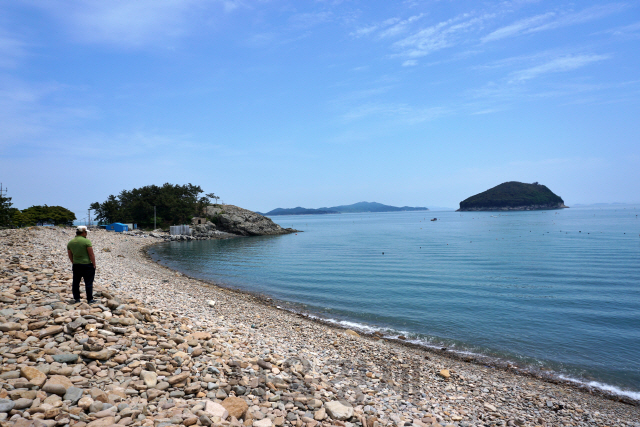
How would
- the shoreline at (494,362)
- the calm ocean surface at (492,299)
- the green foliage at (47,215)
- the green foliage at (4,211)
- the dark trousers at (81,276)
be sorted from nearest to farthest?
the dark trousers at (81,276) → the shoreline at (494,362) → the calm ocean surface at (492,299) → the green foliage at (4,211) → the green foliage at (47,215)

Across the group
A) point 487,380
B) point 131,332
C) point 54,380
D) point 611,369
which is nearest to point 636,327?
point 611,369

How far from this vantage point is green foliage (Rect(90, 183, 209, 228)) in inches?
3851

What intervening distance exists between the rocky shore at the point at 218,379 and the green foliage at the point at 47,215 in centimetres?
8848

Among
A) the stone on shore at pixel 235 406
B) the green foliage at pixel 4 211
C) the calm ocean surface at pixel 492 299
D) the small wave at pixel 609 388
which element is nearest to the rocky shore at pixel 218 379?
the stone on shore at pixel 235 406

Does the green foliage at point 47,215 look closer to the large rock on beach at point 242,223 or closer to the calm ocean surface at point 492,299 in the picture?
the large rock on beach at point 242,223

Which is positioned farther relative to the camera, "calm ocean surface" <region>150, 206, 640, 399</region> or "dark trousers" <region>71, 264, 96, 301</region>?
"calm ocean surface" <region>150, 206, 640, 399</region>

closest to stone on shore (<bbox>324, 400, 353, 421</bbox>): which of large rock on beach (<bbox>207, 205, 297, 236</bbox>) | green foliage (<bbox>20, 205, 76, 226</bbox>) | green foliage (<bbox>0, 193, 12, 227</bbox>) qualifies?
green foliage (<bbox>0, 193, 12, 227</bbox>)

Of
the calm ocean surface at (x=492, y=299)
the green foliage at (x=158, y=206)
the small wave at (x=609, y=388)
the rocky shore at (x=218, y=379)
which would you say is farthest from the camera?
the green foliage at (x=158, y=206)

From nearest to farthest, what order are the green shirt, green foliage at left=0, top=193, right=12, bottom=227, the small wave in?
1. the green shirt
2. the small wave
3. green foliage at left=0, top=193, right=12, bottom=227

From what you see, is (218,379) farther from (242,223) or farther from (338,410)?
(242,223)

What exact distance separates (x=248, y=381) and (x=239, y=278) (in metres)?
25.0

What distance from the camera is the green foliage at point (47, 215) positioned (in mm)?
80938

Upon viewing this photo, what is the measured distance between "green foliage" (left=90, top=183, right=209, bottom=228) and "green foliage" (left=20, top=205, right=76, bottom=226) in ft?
41.5

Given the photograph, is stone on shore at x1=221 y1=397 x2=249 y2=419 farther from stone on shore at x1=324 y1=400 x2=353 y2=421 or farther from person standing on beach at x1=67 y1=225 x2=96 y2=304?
person standing on beach at x1=67 y1=225 x2=96 y2=304
